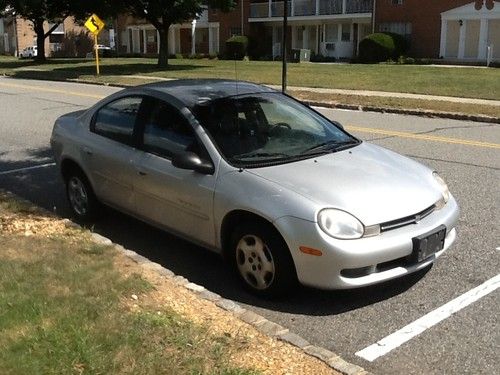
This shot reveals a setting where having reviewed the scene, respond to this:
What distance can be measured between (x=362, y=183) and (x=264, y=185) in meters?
0.69

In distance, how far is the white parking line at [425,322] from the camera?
3803 mm

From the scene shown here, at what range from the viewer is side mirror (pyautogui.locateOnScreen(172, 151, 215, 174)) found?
15.7ft

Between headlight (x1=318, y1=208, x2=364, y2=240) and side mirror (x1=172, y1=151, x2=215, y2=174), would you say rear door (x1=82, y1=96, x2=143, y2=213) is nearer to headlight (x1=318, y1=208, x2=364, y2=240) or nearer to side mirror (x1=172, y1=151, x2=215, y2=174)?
side mirror (x1=172, y1=151, x2=215, y2=174)

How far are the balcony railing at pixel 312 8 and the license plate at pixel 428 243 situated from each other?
133 ft

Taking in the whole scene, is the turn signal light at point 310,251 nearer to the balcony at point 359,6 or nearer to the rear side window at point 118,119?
the rear side window at point 118,119

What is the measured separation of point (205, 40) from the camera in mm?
56469

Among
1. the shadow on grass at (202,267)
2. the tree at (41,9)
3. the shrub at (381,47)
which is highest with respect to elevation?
the tree at (41,9)

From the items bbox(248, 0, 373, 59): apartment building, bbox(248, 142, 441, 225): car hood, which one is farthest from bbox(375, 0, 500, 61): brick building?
bbox(248, 142, 441, 225): car hood

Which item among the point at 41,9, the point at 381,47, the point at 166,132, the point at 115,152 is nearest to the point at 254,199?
the point at 166,132

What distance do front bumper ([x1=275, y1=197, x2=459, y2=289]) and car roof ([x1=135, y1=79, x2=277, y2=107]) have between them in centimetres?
159

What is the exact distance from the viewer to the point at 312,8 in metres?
46.0

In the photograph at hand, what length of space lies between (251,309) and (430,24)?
3855cm

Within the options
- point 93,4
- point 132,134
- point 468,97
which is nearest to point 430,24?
point 93,4

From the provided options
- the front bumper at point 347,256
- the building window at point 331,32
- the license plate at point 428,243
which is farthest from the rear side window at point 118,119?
the building window at point 331,32
